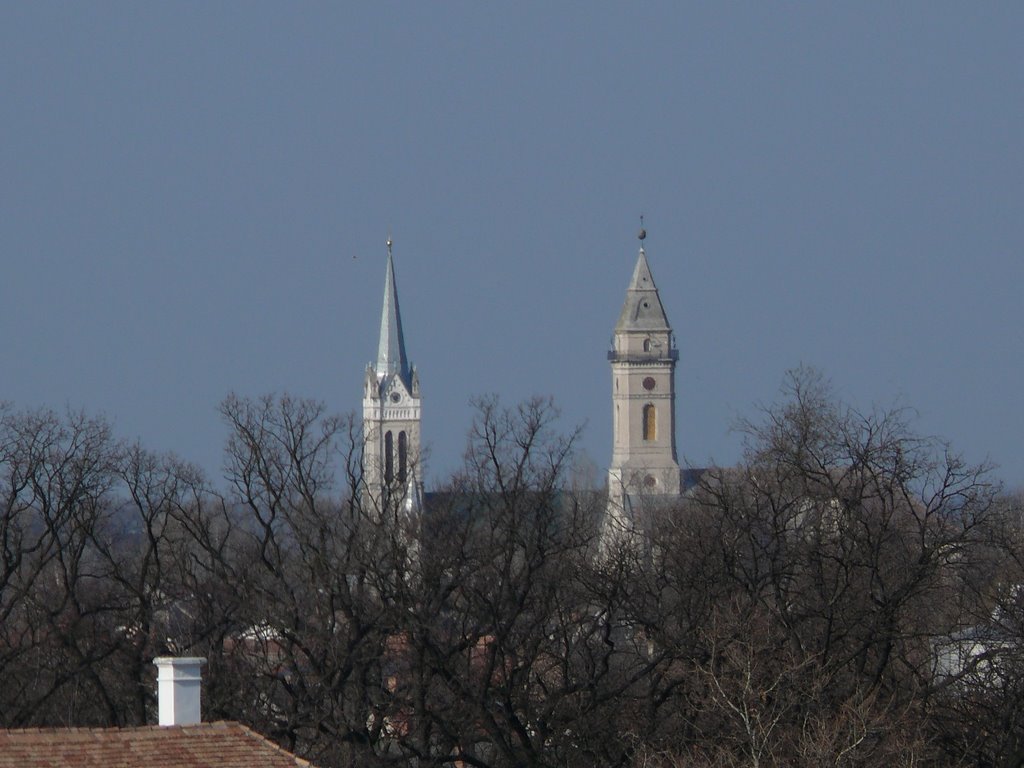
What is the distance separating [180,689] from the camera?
18.9 m

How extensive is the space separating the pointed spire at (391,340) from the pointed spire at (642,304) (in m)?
26.7

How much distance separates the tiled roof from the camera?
56.4ft

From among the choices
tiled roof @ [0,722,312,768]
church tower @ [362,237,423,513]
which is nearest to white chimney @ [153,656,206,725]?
tiled roof @ [0,722,312,768]

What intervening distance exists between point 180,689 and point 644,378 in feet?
465

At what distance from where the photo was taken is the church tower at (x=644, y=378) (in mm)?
158875

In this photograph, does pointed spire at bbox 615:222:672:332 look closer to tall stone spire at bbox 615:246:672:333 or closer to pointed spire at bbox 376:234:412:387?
tall stone spire at bbox 615:246:672:333

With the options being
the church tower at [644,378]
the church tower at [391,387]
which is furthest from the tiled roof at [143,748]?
the church tower at [391,387]

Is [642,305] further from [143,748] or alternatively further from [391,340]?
[143,748]

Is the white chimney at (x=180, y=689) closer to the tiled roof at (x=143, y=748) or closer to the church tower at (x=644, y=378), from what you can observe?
the tiled roof at (x=143, y=748)

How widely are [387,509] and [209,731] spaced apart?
61.6ft

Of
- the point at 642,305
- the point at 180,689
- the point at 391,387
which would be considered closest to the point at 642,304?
the point at 642,305

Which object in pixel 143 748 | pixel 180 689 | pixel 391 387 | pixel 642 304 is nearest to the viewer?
pixel 143 748

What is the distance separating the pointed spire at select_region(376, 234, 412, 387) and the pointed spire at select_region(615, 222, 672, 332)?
26716 millimetres

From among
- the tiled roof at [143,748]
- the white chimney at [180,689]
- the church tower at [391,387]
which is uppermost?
the church tower at [391,387]
